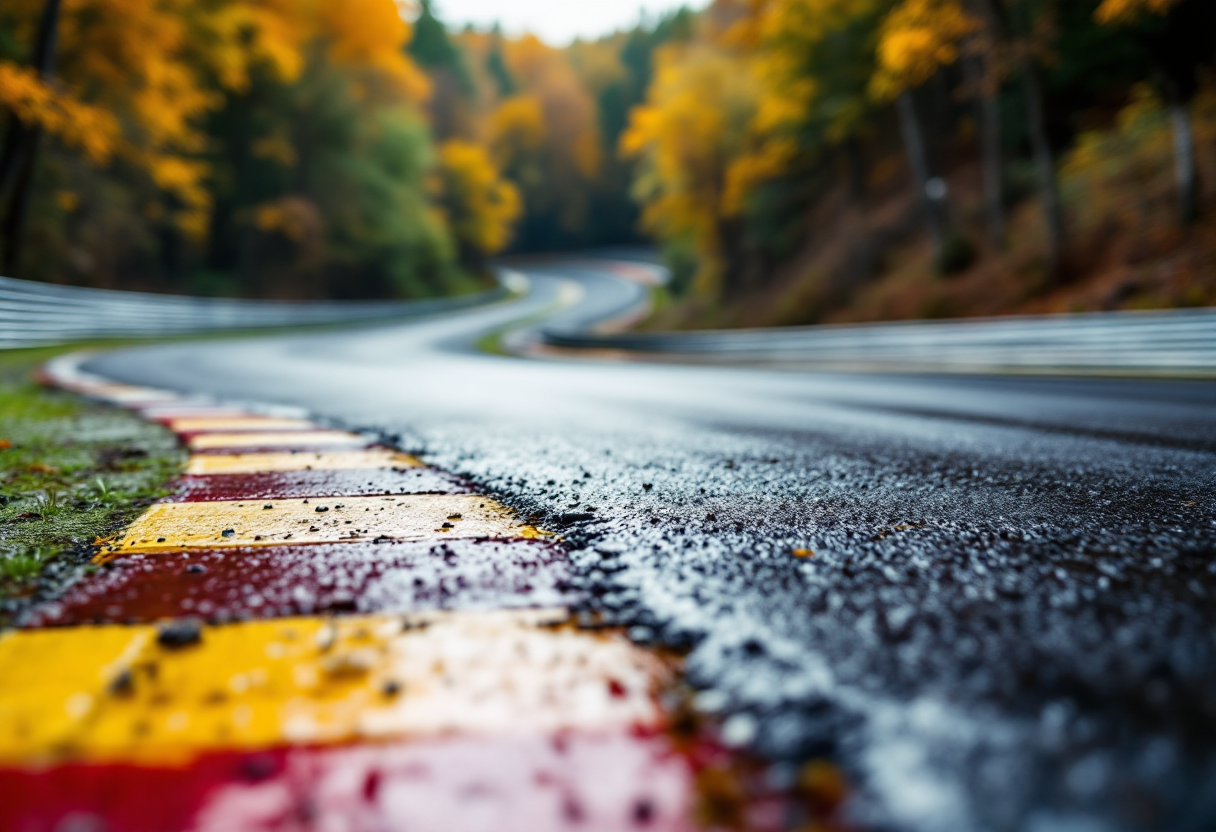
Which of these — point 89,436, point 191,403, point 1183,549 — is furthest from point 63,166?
point 1183,549

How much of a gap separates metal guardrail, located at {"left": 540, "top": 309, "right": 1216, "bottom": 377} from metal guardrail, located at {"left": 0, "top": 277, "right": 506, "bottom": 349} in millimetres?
11346

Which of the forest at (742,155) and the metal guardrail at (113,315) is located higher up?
the forest at (742,155)

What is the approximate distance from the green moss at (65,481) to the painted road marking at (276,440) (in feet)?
0.40

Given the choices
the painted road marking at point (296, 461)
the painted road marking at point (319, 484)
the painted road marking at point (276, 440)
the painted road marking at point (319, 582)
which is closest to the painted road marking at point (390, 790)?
the painted road marking at point (319, 582)

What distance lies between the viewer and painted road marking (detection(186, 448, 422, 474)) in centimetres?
250

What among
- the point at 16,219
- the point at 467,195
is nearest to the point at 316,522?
the point at 16,219

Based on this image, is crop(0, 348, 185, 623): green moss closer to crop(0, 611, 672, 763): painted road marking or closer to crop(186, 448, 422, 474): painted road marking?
crop(186, 448, 422, 474): painted road marking

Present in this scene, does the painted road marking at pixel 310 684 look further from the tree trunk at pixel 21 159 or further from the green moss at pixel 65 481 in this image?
the tree trunk at pixel 21 159

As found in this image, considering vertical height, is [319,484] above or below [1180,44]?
below

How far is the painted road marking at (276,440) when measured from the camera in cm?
298

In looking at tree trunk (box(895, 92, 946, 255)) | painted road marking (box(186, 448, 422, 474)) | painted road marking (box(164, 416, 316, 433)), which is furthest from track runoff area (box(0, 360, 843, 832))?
tree trunk (box(895, 92, 946, 255))

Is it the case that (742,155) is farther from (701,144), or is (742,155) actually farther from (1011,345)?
(1011,345)

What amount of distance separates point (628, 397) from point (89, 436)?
3351 mm

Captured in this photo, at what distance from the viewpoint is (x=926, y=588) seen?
124 centimetres
